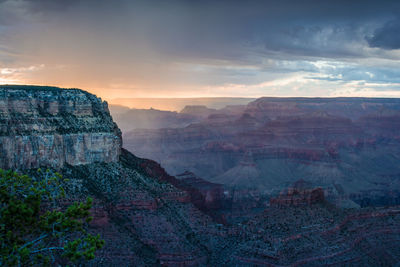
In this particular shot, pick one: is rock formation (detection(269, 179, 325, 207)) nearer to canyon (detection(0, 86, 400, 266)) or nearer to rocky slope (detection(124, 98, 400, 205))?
canyon (detection(0, 86, 400, 266))

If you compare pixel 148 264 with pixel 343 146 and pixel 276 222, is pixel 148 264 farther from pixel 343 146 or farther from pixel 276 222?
pixel 343 146

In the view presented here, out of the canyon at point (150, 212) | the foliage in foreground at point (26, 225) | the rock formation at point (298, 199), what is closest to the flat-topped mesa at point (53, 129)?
the canyon at point (150, 212)

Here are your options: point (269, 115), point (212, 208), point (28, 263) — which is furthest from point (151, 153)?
point (28, 263)

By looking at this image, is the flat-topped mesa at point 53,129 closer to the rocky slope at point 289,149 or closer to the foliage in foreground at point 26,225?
the foliage in foreground at point 26,225

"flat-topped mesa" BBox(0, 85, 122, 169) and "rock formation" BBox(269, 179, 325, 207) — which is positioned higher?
"flat-topped mesa" BBox(0, 85, 122, 169)

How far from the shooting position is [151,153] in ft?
431

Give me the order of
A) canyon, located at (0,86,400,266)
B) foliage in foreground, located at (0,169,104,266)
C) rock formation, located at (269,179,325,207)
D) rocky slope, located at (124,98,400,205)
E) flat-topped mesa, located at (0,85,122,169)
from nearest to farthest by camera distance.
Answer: foliage in foreground, located at (0,169,104,266) → canyon, located at (0,86,400,266) → flat-topped mesa, located at (0,85,122,169) → rock formation, located at (269,179,325,207) → rocky slope, located at (124,98,400,205)

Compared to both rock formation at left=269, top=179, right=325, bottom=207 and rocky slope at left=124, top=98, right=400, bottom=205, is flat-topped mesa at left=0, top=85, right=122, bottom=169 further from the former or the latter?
rocky slope at left=124, top=98, right=400, bottom=205

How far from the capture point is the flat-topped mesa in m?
41.3

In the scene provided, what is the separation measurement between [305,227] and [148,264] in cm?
1499

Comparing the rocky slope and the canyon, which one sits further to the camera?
the rocky slope

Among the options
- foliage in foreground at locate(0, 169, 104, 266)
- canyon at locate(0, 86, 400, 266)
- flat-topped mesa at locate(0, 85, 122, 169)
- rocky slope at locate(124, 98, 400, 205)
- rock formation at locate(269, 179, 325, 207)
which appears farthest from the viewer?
rocky slope at locate(124, 98, 400, 205)

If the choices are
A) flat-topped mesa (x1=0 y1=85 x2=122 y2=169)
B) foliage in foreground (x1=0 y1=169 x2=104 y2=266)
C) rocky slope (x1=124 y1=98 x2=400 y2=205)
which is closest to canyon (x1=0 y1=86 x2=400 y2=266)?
flat-topped mesa (x1=0 y1=85 x2=122 y2=169)

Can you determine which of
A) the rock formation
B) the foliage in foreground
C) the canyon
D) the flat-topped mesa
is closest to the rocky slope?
the rock formation
